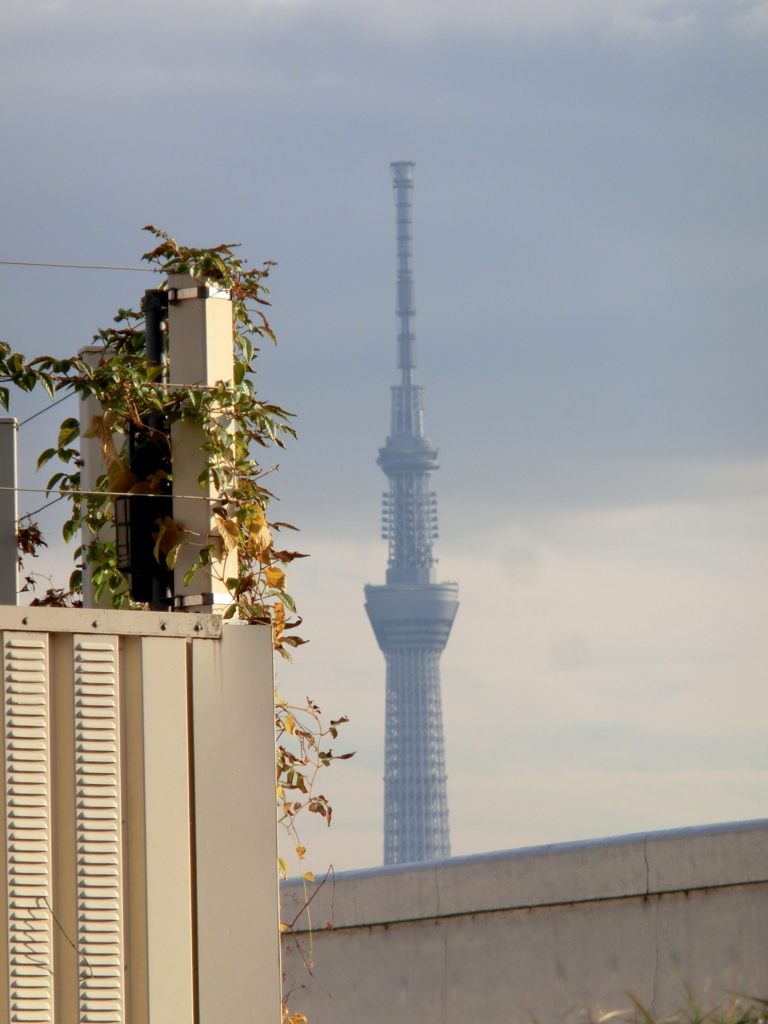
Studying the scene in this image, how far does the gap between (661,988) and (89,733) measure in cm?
405

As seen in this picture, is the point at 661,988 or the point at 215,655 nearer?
the point at 215,655

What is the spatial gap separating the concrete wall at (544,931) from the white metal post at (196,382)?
9.92 feet

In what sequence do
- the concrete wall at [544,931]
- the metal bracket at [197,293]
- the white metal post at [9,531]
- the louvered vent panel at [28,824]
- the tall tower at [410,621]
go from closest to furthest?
the louvered vent panel at [28,824] < the metal bracket at [197,293] < the white metal post at [9,531] < the concrete wall at [544,931] < the tall tower at [410,621]

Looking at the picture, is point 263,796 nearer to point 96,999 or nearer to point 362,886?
point 96,999

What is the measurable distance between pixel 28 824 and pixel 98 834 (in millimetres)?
214

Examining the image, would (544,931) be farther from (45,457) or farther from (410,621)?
(410,621)

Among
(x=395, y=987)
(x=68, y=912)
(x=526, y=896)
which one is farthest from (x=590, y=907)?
(x=68, y=912)

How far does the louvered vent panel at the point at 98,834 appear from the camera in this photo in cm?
427

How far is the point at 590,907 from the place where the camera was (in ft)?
24.5

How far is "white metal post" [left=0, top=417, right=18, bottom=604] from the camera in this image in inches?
218

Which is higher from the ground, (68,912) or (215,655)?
(215,655)

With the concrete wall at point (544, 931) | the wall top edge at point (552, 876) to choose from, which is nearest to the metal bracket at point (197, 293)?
the concrete wall at point (544, 931)

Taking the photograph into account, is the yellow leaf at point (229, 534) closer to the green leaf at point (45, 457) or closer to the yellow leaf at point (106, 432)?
the yellow leaf at point (106, 432)

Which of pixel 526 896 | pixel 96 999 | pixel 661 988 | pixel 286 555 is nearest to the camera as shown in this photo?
pixel 96 999
